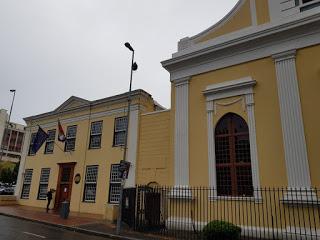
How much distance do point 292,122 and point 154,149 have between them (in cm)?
831

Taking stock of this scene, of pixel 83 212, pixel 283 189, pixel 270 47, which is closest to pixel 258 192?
pixel 283 189

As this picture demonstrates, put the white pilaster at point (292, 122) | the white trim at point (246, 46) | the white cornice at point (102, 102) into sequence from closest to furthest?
the white pilaster at point (292, 122) < the white trim at point (246, 46) < the white cornice at point (102, 102)

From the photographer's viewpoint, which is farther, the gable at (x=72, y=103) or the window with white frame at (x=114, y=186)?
the gable at (x=72, y=103)

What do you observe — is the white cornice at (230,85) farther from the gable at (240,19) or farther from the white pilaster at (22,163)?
→ the white pilaster at (22,163)

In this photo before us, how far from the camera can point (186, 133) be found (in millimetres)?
13984

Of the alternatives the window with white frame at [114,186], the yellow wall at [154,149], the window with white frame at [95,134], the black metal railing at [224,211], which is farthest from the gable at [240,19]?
the window with white frame at [95,134]

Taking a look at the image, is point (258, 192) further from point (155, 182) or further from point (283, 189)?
point (155, 182)

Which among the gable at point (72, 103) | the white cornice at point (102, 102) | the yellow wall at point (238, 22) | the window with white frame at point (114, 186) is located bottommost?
the window with white frame at point (114, 186)

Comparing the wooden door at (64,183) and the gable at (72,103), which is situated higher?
the gable at (72,103)

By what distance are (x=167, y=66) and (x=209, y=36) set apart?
2.67m

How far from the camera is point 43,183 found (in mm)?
23641

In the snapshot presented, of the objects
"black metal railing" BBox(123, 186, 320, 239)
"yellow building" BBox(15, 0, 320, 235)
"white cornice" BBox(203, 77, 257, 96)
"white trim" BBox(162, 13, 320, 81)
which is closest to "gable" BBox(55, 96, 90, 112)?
"yellow building" BBox(15, 0, 320, 235)

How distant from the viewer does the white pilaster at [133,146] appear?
17.8 meters

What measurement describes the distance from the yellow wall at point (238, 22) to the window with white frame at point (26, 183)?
786 inches
